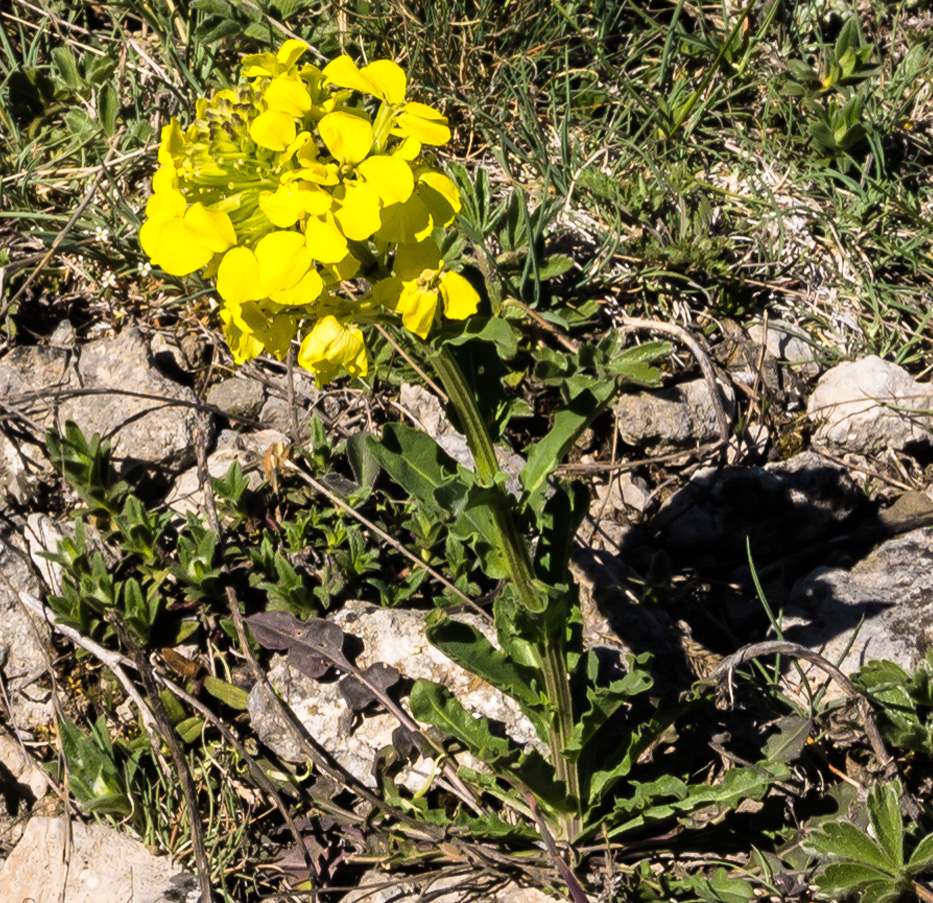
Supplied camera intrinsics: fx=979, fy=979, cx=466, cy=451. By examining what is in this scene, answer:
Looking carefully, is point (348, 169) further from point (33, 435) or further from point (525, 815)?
point (33, 435)

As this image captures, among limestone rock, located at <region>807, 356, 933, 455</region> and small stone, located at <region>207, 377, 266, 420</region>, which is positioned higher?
limestone rock, located at <region>807, 356, 933, 455</region>

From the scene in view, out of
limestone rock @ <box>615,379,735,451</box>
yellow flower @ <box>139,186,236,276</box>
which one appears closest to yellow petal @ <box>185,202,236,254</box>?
yellow flower @ <box>139,186,236,276</box>

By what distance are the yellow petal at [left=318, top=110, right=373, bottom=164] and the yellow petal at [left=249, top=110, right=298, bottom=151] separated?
0.05 metres

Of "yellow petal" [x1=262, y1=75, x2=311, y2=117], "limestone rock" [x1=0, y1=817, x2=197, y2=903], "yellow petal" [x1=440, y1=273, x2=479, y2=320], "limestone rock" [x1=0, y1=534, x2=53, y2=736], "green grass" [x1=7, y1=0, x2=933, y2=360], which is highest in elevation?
"yellow petal" [x1=262, y1=75, x2=311, y2=117]

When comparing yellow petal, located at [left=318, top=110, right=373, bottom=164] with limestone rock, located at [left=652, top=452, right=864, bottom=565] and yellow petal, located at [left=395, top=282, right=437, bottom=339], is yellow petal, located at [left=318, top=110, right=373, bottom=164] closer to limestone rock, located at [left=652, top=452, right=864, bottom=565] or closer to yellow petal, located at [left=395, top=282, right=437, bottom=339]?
yellow petal, located at [left=395, top=282, right=437, bottom=339]

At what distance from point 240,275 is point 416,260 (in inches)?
11.8

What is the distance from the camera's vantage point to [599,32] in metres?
4.03

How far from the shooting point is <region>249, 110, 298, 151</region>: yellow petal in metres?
1.58

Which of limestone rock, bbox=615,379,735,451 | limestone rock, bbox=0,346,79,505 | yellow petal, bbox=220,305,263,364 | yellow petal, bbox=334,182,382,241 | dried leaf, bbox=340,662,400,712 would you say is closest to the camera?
yellow petal, bbox=334,182,382,241

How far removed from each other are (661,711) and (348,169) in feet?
5.06

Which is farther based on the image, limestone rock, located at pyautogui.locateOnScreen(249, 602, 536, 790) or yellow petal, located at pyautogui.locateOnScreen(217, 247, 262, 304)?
limestone rock, located at pyautogui.locateOnScreen(249, 602, 536, 790)

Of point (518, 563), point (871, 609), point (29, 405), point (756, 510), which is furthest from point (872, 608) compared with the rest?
point (29, 405)

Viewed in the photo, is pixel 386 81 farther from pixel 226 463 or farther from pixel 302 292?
pixel 226 463

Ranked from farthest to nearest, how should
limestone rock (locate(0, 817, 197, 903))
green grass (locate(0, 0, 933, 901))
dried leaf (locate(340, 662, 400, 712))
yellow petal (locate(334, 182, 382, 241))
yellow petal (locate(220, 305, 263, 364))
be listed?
green grass (locate(0, 0, 933, 901)), dried leaf (locate(340, 662, 400, 712)), limestone rock (locate(0, 817, 197, 903)), yellow petal (locate(220, 305, 263, 364)), yellow petal (locate(334, 182, 382, 241))
